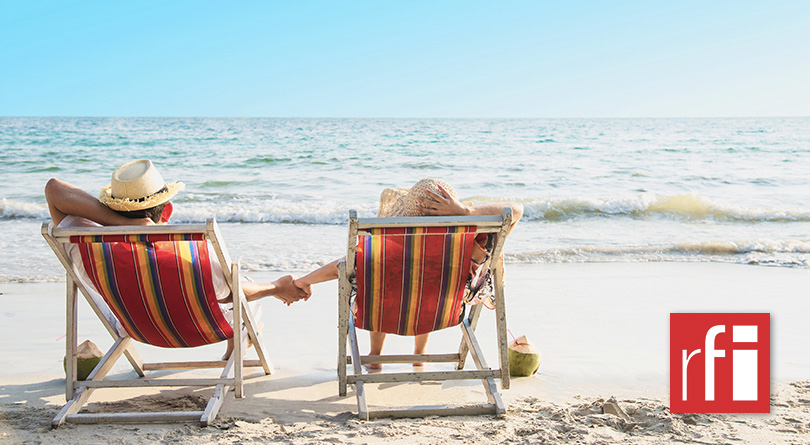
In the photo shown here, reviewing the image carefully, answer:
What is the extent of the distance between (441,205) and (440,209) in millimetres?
18

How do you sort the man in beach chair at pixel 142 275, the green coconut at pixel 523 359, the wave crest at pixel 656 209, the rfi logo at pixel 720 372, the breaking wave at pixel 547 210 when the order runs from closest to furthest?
the man in beach chair at pixel 142 275 < the rfi logo at pixel 720 372 < the green coconut at pixel 523 359 < the breaking wave at pixel 547 210 < the wave crest at pixel 656 209

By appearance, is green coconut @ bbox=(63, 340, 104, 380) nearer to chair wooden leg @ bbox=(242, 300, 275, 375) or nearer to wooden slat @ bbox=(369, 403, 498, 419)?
chair wooden leg @ bbox=(242, 300, 275, 375)

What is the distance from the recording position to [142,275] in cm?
266

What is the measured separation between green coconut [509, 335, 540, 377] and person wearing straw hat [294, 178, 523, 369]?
1.35 ft

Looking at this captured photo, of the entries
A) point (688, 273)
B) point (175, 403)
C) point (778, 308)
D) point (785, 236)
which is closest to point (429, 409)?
point (175, 403)

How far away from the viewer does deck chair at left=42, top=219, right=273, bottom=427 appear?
8.18ft

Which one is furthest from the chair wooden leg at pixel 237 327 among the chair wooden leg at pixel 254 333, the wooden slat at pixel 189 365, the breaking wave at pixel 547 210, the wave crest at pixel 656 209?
the wave crest at pixel 656 209

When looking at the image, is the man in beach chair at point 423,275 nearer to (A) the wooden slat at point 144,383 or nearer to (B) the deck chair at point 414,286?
(B) the deck chair at point 414,286

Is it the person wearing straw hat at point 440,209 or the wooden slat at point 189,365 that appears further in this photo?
the wooden slat at point 189,365

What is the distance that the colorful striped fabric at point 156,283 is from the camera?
8.58ft

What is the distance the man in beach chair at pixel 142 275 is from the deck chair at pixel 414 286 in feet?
1.68

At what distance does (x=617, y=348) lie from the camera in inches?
156

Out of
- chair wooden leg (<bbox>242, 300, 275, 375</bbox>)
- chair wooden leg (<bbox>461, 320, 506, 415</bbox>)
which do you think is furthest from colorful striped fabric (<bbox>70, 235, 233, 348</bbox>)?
chair wooden leg (<bbox>461, 320, 506, 415</bbox>)

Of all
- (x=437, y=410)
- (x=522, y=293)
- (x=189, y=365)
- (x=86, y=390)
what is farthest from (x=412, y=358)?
(x=522, y=293)
